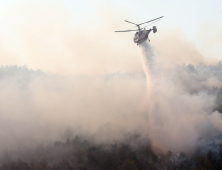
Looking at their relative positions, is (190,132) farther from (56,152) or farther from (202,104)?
(56,152)

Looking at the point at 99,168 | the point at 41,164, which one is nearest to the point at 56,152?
the point at 41,164

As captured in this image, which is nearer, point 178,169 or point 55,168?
point 178,169

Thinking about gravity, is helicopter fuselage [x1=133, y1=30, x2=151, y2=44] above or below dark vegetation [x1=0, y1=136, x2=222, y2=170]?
above

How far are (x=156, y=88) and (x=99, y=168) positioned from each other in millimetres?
43393

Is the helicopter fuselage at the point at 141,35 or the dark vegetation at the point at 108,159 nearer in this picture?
the helicopter fuselage at the point at 141,35

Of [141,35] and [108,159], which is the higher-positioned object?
[141,35]

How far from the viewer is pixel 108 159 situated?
93375 mm

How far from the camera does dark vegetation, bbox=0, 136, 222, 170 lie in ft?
254

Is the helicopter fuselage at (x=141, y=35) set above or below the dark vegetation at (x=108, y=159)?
above

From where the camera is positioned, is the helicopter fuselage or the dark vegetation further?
the dark vegetation

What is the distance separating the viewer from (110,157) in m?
93.6

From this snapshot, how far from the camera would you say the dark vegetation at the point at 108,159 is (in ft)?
254

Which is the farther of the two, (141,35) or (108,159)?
(108,159)

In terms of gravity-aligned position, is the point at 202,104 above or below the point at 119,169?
above
